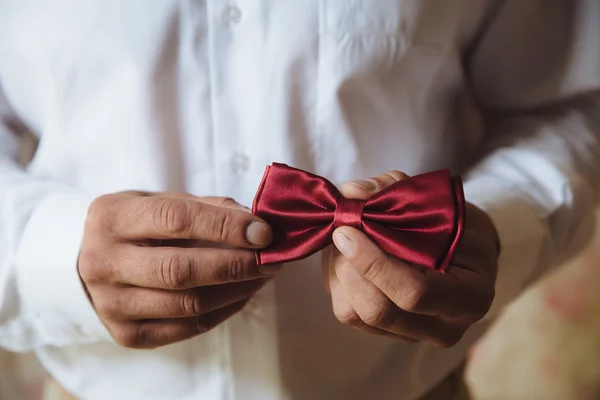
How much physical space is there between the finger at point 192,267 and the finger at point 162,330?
0.06 metres

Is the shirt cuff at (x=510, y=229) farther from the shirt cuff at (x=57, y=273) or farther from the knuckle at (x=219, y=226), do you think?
the shirt cuff at (x=57, y=273)

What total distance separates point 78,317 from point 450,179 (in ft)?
1.11

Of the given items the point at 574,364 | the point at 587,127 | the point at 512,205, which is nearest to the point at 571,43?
the point at 587,127

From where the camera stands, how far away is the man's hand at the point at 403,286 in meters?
0.35

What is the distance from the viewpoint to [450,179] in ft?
1.18

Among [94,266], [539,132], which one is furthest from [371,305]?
[539,132]

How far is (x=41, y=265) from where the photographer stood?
0.47 m

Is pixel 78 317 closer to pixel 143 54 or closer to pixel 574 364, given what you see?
pixel 143 54

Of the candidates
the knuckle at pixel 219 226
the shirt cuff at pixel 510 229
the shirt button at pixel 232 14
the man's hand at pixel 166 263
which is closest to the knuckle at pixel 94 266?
the man's hand at pixel 166 263

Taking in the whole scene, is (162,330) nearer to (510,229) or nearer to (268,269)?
(268,269)

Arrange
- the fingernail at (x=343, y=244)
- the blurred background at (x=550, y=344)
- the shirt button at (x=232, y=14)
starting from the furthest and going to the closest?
the blurred background at (x=550, y=344)
the shirt button at (x=232, y=14)
the fingernail at (x=343, y=244)

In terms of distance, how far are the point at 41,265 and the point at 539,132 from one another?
531 millimetres

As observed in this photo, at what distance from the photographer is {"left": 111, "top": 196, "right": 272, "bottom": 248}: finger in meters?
0.36

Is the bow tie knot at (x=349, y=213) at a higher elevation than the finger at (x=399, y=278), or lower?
higher
